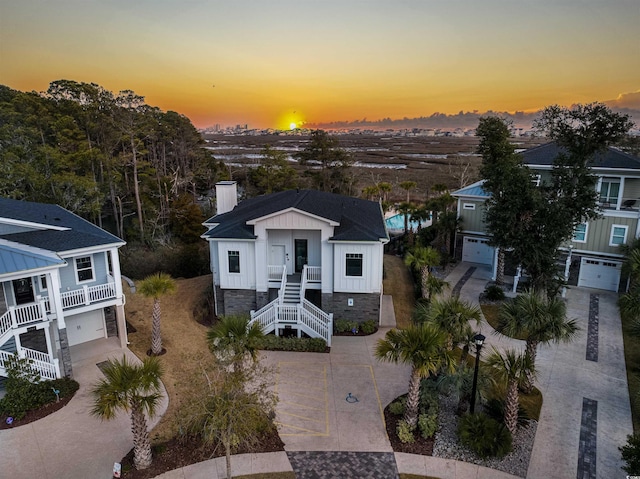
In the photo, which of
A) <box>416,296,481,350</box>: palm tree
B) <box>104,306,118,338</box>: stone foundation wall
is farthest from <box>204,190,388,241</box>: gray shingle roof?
<box>416,296,481,350</box>: palm tree

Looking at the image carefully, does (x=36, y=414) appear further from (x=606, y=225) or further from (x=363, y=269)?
(x=606, y=225)

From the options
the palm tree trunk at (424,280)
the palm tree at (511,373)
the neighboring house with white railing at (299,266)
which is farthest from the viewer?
the palm tree trunk at (424,280)

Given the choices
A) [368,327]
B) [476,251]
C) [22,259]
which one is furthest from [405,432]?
[476,251]

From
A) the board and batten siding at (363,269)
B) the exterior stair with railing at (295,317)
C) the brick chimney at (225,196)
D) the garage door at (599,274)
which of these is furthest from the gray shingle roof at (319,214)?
the garage door at (599,274)

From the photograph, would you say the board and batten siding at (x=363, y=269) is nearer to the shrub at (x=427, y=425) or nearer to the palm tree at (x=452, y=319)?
the palm tree at (x=452, y=319)

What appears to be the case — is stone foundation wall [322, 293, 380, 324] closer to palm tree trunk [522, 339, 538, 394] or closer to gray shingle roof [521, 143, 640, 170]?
palm tree trunk [522, 339, 538, 394]

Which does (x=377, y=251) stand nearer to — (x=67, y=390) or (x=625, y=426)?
(x=625, y=426)
